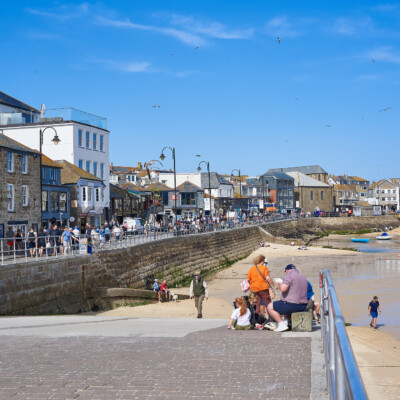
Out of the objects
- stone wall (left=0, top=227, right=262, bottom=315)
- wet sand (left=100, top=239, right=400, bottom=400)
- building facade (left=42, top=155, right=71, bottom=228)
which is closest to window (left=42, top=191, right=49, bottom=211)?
building facade (left=42, top=155, right=71, bottom=228)

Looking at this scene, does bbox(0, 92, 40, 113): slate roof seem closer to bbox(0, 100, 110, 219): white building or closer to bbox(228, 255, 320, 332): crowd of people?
bbox(0, 100, 110, 219): white building

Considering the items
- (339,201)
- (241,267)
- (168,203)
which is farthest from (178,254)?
(339,201)

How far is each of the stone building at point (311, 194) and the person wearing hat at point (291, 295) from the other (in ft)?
357

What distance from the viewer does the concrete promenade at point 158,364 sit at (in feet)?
20.7

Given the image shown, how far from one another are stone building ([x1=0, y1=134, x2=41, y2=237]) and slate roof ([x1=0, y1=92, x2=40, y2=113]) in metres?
16.0

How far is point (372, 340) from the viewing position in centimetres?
1758

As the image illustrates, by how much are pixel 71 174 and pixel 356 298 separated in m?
22.7

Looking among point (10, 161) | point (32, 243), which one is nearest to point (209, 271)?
point (10, 161)

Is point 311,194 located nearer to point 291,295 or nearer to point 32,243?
point 32,243

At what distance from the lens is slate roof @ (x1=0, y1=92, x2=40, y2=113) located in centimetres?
4603

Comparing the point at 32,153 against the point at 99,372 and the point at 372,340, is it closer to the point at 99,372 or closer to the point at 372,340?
the point at 372,340

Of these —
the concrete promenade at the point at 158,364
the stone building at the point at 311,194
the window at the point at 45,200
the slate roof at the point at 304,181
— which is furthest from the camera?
the slate roof at the point at 304,181

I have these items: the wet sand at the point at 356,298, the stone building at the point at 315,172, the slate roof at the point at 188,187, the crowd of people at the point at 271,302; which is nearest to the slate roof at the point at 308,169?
the stone building at the point at 315,172

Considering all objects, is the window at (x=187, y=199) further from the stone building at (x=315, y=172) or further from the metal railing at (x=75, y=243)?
the stone building at (x=315, y=172)
